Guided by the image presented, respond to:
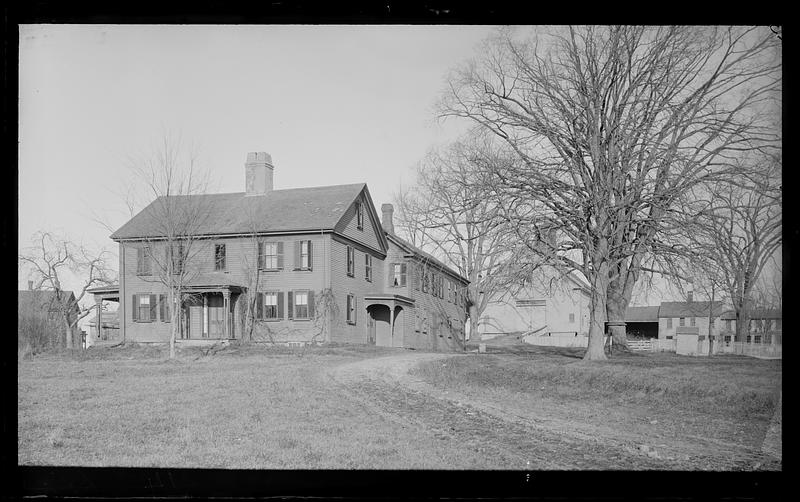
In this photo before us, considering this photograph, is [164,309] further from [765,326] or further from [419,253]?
[765,326]

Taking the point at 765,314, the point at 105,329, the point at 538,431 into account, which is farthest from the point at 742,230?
the point at 105,329

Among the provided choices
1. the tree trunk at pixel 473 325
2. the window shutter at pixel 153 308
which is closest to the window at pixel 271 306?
the window shutter at pixel 153 308

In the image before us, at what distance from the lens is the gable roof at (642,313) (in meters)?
12.2

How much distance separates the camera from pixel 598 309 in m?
12.3

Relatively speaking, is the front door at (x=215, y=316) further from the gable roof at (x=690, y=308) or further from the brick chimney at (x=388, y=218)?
the gable roof at (x=690, y=308)

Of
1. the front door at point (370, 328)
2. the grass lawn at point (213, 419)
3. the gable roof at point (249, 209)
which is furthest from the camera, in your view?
the front door at point (370, 328)

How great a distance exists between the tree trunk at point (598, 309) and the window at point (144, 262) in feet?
27.4

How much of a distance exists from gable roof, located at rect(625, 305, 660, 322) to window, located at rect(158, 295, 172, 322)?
852 centimetres

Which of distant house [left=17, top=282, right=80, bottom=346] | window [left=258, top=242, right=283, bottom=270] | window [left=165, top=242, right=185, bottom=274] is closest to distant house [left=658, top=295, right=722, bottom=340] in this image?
window [left=258, top=242, right=283, bottom=270]

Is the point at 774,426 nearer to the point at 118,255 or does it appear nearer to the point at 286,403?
the point at 286,403

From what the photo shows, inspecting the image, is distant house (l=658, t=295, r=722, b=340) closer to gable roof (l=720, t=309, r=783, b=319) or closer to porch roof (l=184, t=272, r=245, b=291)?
gable roof (l=720, t=309, r=783, b=319)

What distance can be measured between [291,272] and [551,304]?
5.03 metres
